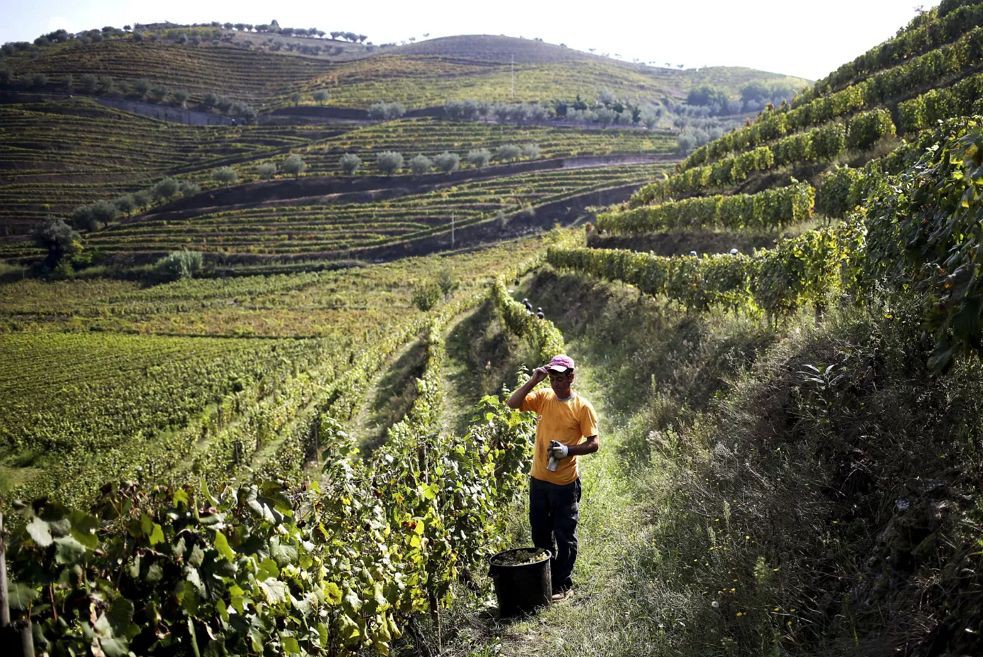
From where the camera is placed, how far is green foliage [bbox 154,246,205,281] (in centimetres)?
7156

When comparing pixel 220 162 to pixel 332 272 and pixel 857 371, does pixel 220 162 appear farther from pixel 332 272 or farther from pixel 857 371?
pixel 857 371

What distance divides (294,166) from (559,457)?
99.0 metres

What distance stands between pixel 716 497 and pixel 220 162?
379 ft

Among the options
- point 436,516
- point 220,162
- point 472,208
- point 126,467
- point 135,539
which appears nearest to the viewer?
point 135,539

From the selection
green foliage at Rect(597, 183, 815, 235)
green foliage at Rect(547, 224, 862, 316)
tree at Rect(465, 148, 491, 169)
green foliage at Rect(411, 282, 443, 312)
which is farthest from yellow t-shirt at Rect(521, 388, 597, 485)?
tree at Rect(465, 148, 491, 169)

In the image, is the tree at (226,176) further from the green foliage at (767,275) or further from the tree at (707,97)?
the tree at (707,97)

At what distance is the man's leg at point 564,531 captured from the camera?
19.0ft

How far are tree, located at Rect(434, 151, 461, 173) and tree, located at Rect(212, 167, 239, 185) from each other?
96.3ft

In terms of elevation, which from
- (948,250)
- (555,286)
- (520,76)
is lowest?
(555,286)

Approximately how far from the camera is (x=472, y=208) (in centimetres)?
8212

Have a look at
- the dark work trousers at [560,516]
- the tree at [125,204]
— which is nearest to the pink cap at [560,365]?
the dark work trousers at [560,516]

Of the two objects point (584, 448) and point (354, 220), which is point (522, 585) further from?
point (354, 220)

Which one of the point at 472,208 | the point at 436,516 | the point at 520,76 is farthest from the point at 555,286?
the point at 520,76

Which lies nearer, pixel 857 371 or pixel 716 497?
pixel 857 371
